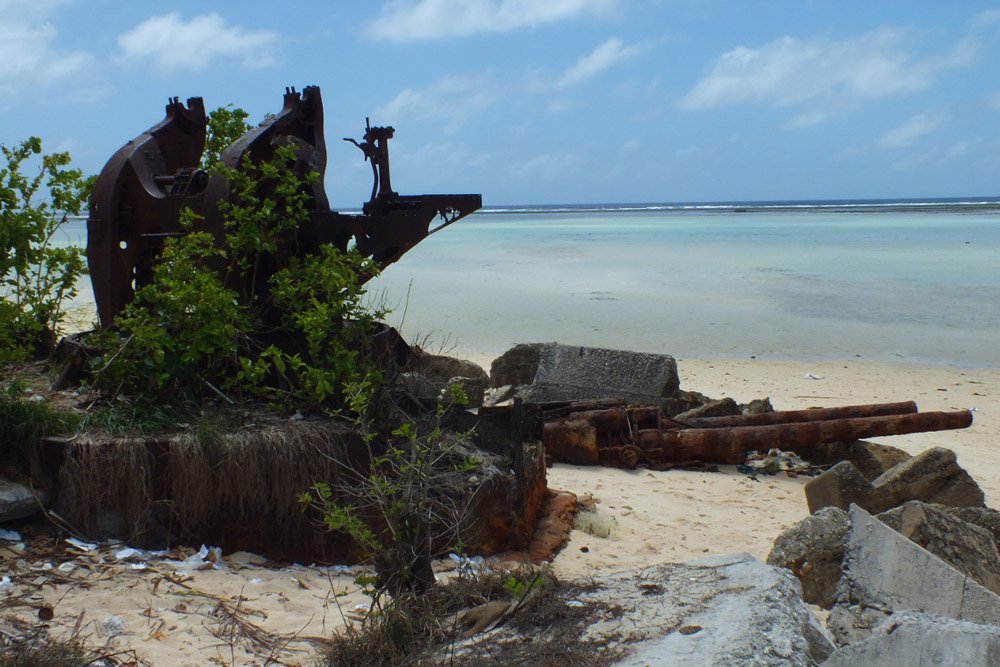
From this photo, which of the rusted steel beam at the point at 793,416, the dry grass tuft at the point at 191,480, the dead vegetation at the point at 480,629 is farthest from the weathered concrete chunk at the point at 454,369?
the dead vegetation at the point at 480,629

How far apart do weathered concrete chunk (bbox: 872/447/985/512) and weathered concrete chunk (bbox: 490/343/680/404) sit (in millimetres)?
2597

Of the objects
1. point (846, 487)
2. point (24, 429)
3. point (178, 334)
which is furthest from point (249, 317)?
point (846, 487)

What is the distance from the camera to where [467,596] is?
3.69 m

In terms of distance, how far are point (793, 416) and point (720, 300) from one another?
477 inches

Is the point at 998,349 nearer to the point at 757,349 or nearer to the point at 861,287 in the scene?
the point at 757,349

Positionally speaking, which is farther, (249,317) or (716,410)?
(716,410)

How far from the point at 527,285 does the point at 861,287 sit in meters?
7.72

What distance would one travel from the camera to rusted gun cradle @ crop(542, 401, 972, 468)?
6.83 metres

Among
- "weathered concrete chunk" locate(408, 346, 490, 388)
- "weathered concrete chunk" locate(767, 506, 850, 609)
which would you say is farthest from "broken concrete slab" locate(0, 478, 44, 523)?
"weathered concrete chunk" locate(408, 346, 490, 388)

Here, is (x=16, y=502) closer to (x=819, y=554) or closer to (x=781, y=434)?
(x=819, y=554)

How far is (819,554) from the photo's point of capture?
165 inches

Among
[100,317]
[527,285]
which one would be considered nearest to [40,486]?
[100,317]

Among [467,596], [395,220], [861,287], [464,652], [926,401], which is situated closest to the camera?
[464,652]

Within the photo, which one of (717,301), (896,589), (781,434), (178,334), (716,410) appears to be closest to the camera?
(896,589)
